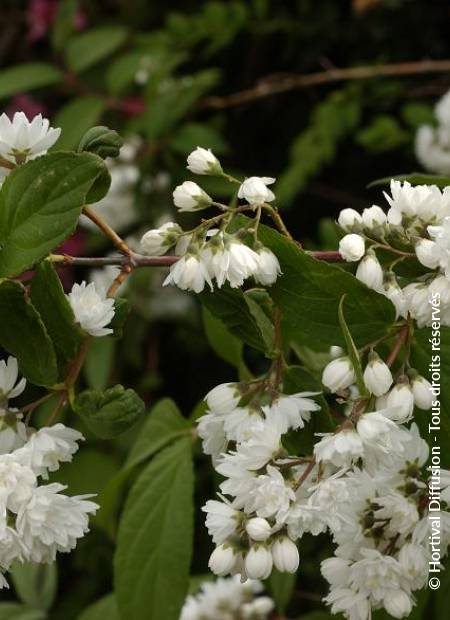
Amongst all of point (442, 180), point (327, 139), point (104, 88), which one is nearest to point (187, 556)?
point (442, 180)

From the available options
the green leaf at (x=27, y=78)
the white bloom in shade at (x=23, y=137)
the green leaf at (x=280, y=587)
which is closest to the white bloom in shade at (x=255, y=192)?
the white bloom in shade at (x=23, y=137)

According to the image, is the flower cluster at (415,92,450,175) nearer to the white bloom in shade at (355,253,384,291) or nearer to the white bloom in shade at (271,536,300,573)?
the white bloom in shade at (355,253,384,291)

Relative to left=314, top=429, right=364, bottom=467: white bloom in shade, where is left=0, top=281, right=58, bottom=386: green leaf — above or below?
above

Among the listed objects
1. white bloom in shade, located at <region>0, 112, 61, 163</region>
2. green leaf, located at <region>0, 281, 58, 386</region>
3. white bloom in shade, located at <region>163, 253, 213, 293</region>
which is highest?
white bloom in shade, located at <region>0, 112, 61, 163</region>

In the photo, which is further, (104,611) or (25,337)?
(104,611)

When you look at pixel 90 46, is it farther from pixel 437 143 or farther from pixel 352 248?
pixel 352 248

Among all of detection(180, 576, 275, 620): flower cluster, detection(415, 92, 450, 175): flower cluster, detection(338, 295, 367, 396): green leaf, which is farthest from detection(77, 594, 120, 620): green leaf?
detection(415, 92, 450, 175): flower cluster

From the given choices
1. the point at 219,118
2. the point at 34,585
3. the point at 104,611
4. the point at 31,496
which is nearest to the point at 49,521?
the point at 31,496
